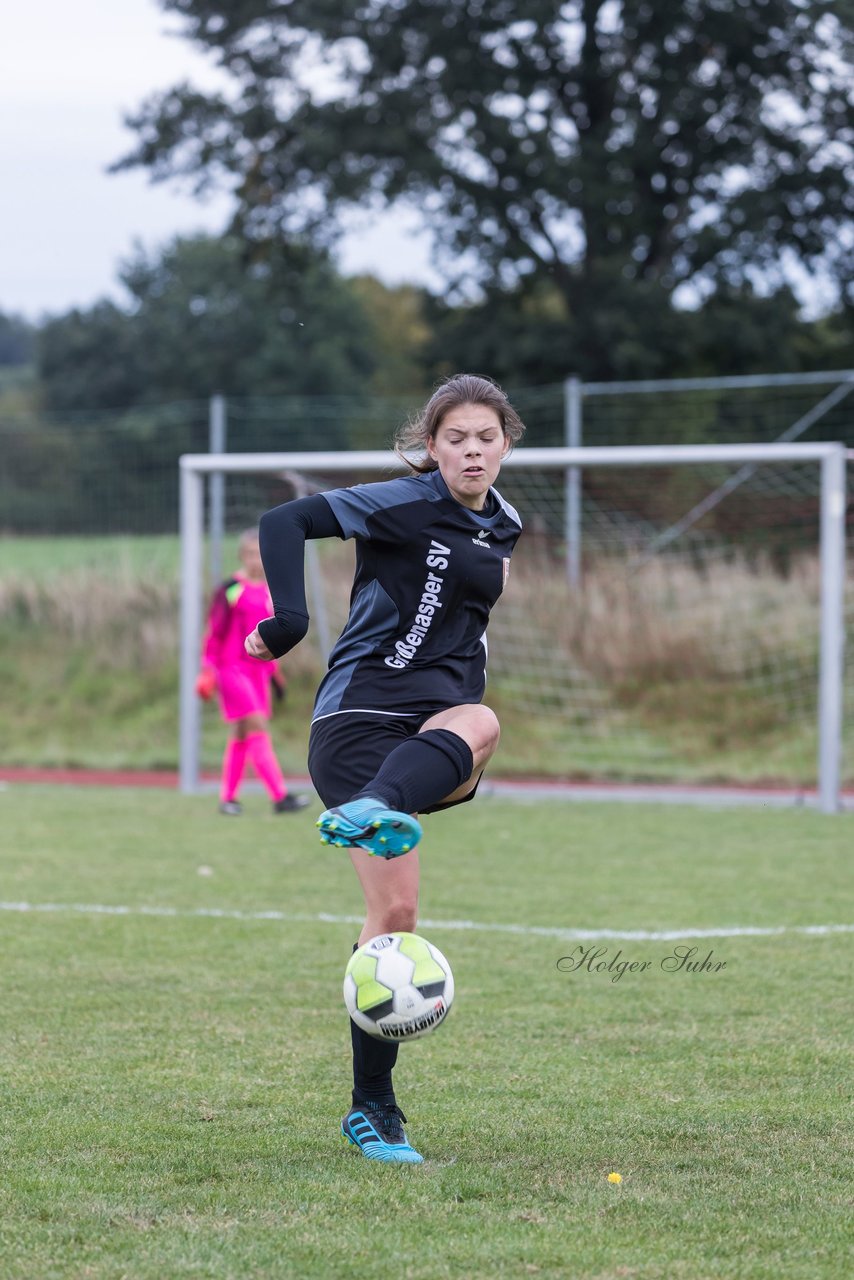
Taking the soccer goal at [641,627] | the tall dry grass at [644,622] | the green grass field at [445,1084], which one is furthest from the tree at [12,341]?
the green grass field at [445,1084]

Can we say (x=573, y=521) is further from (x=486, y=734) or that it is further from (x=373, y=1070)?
(x=373, y=1070)

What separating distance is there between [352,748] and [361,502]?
0.60 m

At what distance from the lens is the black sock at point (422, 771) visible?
3.44m

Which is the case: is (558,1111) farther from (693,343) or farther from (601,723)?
(693,343)

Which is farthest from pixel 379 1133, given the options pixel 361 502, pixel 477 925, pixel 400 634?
pixel 477 925

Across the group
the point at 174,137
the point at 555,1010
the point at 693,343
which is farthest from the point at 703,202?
the point at 555,1010

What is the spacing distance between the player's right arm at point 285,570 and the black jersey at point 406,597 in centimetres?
7

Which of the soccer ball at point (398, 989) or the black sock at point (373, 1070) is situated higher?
the soccer ball at point (398, 989)

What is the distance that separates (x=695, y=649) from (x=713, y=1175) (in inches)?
427

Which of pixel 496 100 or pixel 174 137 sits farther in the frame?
pixel 174 137

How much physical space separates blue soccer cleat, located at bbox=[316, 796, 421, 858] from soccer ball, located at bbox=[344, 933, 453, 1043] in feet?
1.00

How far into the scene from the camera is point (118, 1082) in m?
4.31

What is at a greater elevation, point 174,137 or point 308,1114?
point 174,137

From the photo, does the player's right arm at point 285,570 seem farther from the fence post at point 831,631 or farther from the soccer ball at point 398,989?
the fence post at point 831,631
